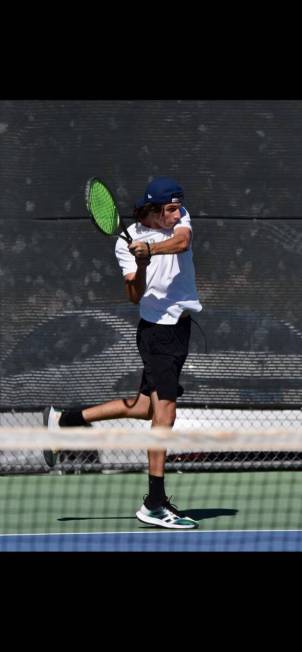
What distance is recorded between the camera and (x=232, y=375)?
778 cm

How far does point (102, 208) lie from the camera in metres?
6.25

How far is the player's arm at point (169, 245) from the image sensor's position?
230 inches

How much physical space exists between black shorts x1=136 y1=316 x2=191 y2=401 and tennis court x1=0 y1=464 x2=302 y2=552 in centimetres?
53

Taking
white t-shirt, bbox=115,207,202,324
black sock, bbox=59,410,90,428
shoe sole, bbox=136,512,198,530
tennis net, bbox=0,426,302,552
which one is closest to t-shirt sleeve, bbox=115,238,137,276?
white t-shirt, bbox=115,207,202,324

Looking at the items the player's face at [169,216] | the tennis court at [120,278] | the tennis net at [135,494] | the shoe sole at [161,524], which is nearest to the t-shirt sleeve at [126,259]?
the player's face at [169,216]

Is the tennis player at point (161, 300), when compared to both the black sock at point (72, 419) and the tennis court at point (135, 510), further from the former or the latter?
the black sock at point (72, 419)

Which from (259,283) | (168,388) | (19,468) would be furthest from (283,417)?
(168,388)

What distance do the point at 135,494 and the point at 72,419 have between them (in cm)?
68

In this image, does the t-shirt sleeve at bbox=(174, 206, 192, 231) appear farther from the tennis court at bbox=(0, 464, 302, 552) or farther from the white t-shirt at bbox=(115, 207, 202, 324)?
the tennis court at bbox=(0, 464, 302, 552)

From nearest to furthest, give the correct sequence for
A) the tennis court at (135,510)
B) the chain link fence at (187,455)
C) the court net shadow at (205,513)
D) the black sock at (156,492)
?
the tennis court at (135,510) → the black sock at (156,492) → the court net shadow at (205,513) → the chain link fence at (187,455)

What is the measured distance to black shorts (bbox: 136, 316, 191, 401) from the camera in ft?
19.6

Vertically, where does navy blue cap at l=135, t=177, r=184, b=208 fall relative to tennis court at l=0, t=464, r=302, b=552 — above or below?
above

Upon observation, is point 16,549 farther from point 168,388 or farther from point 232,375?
point 232,375

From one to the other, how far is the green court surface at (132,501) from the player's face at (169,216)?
1166 mm
